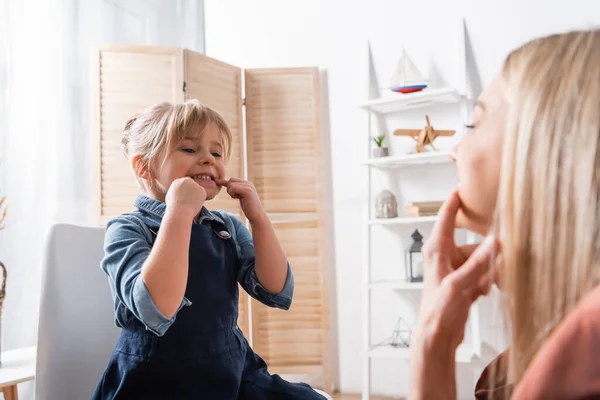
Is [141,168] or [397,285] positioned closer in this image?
[141,168]

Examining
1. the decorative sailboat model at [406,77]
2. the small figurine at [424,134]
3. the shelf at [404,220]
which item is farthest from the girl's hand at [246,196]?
the decorative sailboat model at [406,77]

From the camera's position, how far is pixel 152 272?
3.34 feet

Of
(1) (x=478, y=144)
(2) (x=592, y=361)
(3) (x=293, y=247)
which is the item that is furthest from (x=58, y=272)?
(3) (x=293, y=247)

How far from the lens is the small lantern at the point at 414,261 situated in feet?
10.3

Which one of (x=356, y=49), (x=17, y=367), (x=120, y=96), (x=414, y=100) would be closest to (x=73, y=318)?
(x=17, y=367)

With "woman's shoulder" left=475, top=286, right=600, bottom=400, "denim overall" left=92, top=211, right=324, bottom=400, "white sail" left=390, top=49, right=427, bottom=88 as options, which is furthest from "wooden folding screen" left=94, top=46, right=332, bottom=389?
"woman's shoulder" left=475, top=286, right=600, bottom=400

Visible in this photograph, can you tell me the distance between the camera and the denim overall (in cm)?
110

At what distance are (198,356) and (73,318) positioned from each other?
305mm

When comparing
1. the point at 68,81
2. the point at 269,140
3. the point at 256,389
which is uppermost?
the point at 68,81

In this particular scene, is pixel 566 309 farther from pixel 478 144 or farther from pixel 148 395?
pixel 148 395

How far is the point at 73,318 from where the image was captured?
1252mm

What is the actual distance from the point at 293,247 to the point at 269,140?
622 mm

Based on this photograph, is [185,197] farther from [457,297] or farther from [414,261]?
[414,261]

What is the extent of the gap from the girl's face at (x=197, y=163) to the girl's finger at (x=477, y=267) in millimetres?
800
